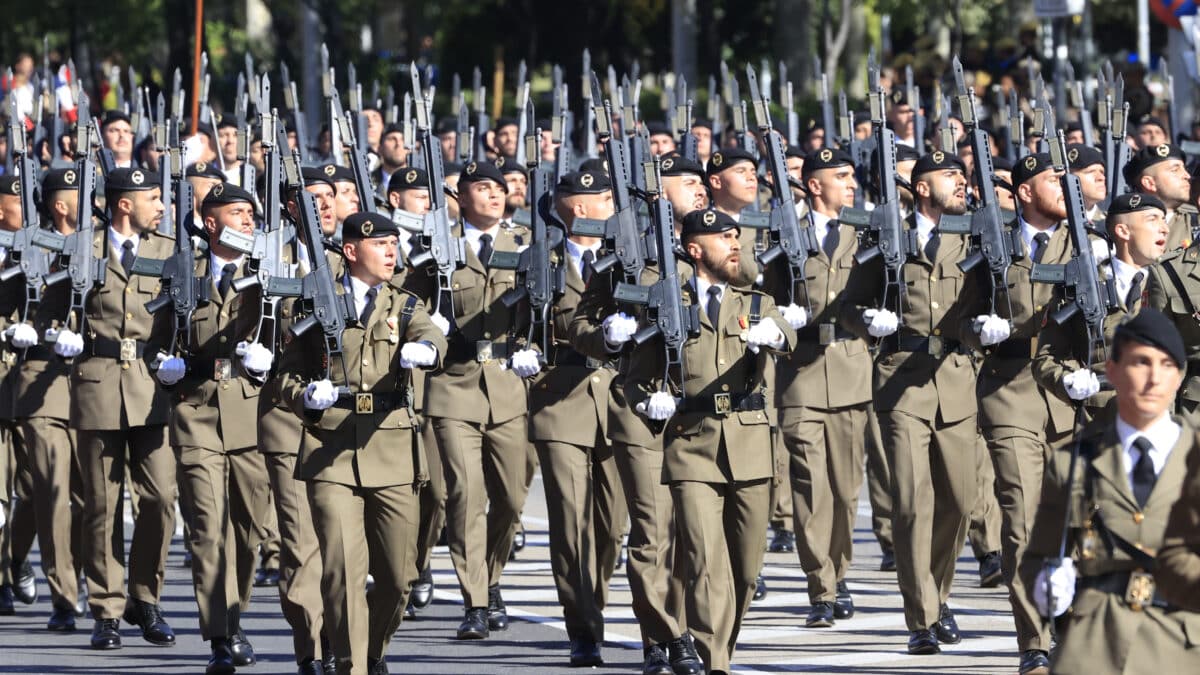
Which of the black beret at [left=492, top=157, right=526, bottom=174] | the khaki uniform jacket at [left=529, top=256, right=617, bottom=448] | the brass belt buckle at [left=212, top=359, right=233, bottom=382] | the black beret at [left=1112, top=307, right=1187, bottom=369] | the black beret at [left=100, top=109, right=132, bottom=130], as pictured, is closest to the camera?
the black beret at [left=1112, top=307, right=1187, bottom=369]

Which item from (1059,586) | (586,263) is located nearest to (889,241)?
(586,263)

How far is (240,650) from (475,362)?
195 centimetres

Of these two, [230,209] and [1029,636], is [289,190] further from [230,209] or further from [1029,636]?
[1029,636]

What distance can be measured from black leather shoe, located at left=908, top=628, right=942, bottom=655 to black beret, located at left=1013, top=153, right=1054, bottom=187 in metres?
1.99

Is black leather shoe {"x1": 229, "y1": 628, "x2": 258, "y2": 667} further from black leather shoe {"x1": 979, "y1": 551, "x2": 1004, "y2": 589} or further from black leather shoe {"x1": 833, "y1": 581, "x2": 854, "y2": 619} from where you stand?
black leather shoe {"x1": 979, "y1": 551, "x2": 1004, "y2": 589}

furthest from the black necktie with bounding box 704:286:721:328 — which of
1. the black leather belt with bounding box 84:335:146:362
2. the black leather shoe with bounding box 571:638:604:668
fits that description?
the black leather belt with bounding box 84:335:146:362

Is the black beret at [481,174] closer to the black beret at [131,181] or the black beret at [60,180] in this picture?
the black beret at [131,181]

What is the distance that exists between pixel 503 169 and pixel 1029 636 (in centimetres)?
532

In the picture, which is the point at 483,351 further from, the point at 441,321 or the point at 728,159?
the point at 728,159

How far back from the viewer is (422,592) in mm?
12070

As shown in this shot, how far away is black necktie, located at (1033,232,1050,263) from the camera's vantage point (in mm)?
10445

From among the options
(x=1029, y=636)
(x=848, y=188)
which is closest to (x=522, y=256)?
(x=848, y=188)

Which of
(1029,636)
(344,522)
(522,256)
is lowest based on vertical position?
(1029,636)

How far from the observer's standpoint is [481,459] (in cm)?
1181
